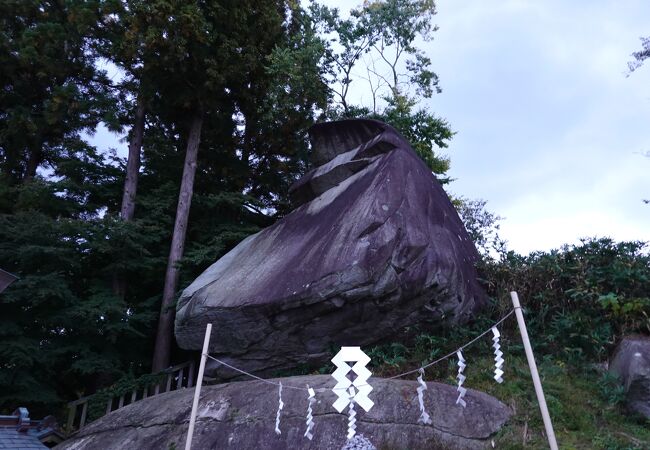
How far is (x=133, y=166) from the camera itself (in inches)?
526

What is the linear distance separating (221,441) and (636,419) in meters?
5.31

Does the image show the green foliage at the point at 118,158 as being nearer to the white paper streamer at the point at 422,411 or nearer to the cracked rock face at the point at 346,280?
the cracked rock face at the point at 346,280

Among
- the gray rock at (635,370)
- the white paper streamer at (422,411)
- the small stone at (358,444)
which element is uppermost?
the gray rock at (635,370)

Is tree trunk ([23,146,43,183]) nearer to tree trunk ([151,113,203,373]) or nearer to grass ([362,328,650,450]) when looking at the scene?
tree trunk ([151,113,203,373])

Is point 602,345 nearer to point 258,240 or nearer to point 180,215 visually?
point 258,240

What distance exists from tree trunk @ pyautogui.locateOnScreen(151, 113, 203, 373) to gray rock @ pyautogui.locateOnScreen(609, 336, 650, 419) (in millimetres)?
8563

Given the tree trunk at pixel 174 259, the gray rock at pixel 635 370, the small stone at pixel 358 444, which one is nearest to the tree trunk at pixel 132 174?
the tree trunk at pixel 174 259

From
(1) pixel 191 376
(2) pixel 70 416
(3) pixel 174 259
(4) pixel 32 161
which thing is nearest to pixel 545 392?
(1) pixel 191 376

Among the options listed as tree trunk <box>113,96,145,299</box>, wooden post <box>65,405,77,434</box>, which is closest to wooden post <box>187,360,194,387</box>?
wooden post <box>65,405,77,434</box>

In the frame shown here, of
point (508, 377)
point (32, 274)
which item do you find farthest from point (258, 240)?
point (508, 377)

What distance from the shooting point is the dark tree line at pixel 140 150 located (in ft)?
34.7

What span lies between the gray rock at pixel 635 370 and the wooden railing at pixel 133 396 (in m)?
7.87

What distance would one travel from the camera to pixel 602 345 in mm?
7926

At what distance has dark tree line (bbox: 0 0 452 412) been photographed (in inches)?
417
